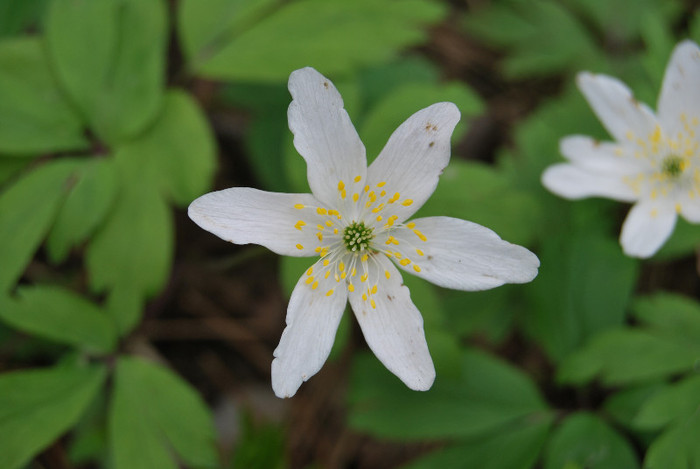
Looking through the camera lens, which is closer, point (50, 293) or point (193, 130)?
point (50, 293)

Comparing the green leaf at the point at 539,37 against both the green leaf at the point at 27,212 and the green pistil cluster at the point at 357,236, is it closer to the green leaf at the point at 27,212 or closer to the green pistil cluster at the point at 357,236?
the green pistil cluster at the point at 357,236

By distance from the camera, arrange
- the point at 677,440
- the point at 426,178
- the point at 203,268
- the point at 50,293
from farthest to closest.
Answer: the point at 203,268 < the point at 50,293 < the point at 677,440 < the point at 426,178

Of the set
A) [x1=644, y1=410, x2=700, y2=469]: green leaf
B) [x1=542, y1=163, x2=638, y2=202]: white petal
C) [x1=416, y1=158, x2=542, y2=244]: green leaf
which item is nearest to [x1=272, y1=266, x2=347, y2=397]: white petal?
[x1=416, y1=158, x2=542, y2=244]: green leaf

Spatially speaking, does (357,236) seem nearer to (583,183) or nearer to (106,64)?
(583,183)

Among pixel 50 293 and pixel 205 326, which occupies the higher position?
pixel 50 293

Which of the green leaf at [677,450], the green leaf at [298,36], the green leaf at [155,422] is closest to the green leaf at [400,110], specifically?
the green leaf at [298,36]

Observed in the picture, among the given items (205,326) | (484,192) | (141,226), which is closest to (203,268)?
(205,326)

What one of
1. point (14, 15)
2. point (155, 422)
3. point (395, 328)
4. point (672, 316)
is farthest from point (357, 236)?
point (14, 15)

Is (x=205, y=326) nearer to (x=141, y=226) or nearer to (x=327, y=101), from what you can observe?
(x=141, y=226)
